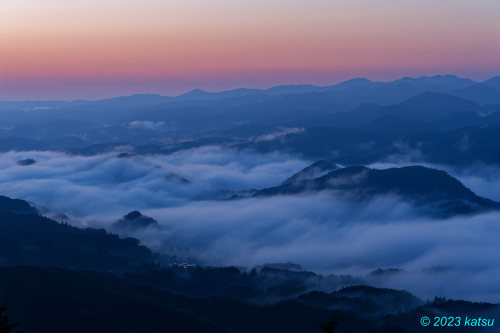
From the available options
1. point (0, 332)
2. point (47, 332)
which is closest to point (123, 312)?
point (47, 332)

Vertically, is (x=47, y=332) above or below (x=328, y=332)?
below

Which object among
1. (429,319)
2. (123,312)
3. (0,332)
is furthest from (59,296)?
(0,332)

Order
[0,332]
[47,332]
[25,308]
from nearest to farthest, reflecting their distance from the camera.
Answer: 1. [0,332]
2. [47,332]
3. [25,308]

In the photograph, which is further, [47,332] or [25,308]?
[25,308]

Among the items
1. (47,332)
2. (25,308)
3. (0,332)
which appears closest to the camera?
(0,332)

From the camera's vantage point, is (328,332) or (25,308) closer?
(328,332)

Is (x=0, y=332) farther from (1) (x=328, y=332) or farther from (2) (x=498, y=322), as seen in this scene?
(2) (x=498, y=322)

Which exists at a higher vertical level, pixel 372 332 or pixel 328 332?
pixel 328 332

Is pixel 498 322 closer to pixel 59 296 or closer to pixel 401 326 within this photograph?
pixel 401 326
